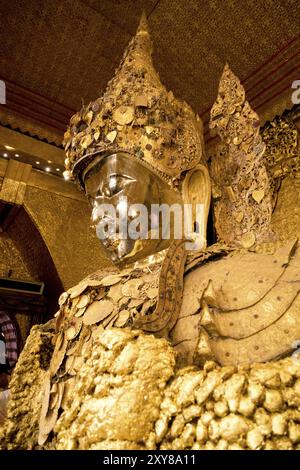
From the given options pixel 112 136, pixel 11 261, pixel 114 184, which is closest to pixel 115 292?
pixel 114 184

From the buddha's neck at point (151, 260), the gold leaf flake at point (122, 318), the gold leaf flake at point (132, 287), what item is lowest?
the gold leaf flake at point (122, 318)

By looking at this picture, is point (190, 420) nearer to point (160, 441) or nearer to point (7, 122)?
point (160, 441)

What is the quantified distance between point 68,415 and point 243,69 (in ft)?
12.1

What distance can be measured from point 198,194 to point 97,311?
0.82 metres

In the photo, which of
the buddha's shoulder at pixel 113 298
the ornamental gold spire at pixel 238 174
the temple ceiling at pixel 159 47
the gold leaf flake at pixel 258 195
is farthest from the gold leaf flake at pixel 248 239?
the temple ceiling at pixel 159 47

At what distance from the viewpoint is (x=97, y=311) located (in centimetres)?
154

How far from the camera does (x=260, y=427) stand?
2.50 feet

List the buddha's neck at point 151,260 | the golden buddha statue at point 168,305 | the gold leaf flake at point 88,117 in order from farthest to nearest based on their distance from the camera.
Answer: the gold leaf flake at point 88,117 → the buddha's neck at point 151,260 → the golden buddha statue at point 168,305

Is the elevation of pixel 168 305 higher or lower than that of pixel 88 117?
lower

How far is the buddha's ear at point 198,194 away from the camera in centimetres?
190

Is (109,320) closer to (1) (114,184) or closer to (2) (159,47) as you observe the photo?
(1) (114,184)

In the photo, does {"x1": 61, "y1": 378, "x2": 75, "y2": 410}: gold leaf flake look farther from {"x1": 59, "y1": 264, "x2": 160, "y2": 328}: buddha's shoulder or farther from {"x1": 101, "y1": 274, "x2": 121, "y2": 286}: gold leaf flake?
{"x1": 101, "y1": 274, "x2": 121, "y2": 286}: gold leaf flake

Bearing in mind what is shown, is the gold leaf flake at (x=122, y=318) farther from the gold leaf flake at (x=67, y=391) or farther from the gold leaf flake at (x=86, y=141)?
the gold leaf flake at (x=86, y=141)

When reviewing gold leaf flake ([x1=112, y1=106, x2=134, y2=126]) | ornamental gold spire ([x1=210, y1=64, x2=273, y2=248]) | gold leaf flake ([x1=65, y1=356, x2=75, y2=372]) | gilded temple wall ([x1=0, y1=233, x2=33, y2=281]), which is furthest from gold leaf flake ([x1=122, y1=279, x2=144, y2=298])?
gilded temple wall ([x1=0, y1=233, x2=33, y2=281])
